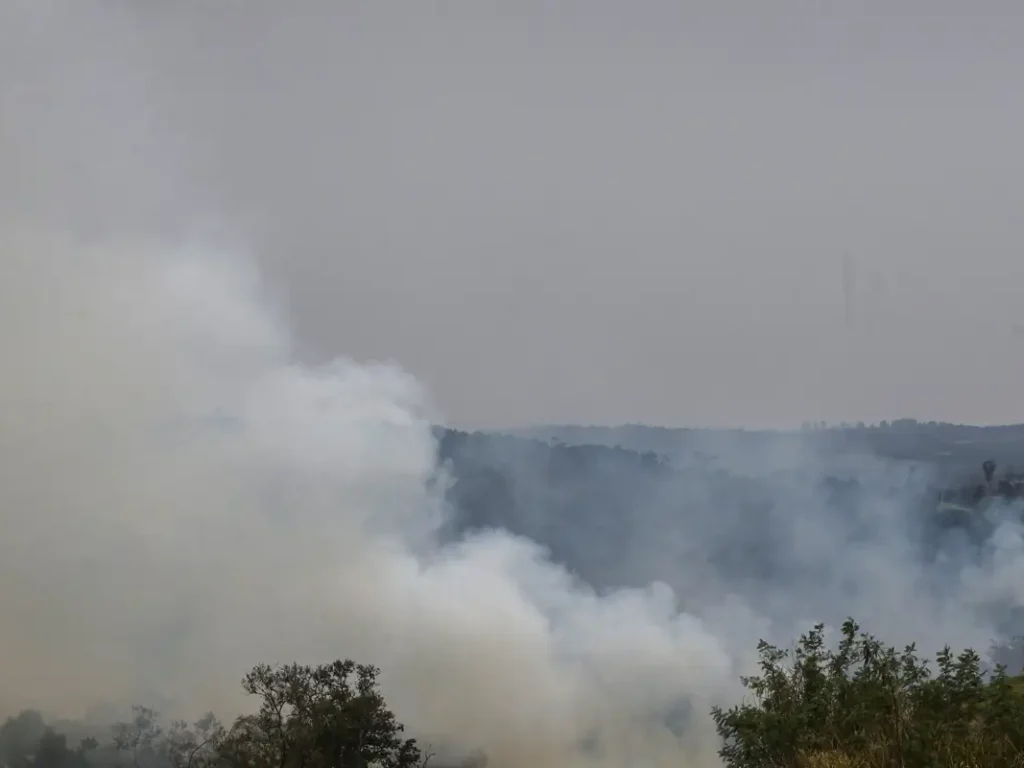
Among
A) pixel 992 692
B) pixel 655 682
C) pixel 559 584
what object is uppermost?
pixel 559 584

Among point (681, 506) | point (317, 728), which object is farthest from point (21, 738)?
point (681, 506)

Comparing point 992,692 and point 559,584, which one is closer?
point 992,692

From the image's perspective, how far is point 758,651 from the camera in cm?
3011

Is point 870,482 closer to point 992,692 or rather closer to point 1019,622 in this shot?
point 1019,622

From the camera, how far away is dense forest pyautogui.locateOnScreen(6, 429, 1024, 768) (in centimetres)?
1814

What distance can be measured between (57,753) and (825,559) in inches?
3556

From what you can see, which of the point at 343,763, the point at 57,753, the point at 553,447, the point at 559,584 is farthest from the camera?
the point at 553,447

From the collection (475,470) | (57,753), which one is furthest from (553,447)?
(57,753)

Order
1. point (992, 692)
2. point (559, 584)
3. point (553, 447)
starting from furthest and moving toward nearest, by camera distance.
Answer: point (553, 447), point (559, 584), point (992, 692)

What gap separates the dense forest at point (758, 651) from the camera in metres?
18.1

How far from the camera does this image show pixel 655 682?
92.5m

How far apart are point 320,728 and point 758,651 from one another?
21.9 meters

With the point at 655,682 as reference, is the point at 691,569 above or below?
above

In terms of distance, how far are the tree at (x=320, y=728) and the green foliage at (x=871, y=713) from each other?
23982mm
